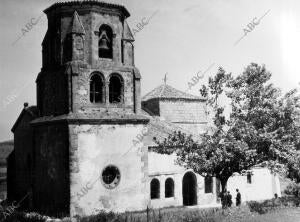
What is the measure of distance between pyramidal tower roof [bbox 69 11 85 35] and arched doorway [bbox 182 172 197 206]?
38.9 ft

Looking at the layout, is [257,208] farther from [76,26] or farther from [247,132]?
[76,26]

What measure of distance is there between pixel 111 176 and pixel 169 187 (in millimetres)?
6021

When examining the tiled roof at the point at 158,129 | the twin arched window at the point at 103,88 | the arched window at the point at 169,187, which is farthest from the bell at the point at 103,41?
the arched window at the point at 169,187

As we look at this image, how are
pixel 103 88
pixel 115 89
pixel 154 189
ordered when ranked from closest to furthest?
1. pixel 103 88
2. pixel 115 89
3. pixel 154 189

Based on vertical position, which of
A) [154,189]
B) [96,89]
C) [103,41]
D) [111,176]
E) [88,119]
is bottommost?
[154,189]

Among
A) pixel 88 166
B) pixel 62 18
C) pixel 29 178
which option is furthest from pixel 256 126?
pixel 29 178

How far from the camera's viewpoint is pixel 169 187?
24.0 metres

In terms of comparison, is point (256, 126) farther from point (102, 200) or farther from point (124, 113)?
point (102, 200)

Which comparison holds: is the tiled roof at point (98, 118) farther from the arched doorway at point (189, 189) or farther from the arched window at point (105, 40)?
the arched doorway at point (189, 189)

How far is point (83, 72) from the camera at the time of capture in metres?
18.7

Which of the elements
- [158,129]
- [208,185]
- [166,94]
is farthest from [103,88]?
[166,94]

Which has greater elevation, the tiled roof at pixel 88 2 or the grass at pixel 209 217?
the tiled roof at pixel 88 2

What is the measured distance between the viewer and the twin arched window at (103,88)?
756 inches

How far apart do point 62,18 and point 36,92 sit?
4813 millimetres
